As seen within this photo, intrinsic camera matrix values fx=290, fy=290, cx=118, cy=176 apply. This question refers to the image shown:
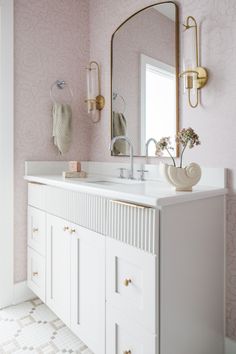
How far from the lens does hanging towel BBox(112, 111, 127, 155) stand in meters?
2.13

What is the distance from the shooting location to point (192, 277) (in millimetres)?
1298

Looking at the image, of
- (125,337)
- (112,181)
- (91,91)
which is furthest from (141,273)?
(91,91)

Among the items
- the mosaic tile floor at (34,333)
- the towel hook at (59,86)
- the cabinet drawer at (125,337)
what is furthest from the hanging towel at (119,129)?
the mosaic tile floor at (34,333)

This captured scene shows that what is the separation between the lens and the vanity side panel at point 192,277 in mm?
1162

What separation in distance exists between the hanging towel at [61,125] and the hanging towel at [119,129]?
36 centimetres

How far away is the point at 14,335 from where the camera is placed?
176cm

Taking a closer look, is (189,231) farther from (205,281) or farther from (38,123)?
(38,123)

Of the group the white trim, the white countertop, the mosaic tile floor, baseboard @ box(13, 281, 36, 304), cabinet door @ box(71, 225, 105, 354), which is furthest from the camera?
baseboard @ box(13, 281, 36, 304)

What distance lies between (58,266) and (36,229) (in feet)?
1.28

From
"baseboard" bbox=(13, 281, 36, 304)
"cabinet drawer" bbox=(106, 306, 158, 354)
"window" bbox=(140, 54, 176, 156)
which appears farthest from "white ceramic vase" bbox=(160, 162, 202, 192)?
"baseboard" bbox=(13, 281, 36, 304)

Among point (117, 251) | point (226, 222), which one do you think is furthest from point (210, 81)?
point (117, 251)

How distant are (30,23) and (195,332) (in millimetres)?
2271

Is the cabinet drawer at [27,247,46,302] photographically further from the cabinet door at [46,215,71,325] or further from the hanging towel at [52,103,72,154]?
the hanging towel at [52,103,72,154]

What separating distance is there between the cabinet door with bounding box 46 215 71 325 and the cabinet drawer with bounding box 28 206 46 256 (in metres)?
0.09
